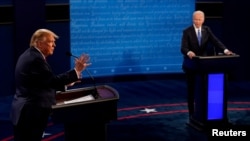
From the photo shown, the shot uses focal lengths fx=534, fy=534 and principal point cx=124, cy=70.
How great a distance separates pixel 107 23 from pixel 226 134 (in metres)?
5.94

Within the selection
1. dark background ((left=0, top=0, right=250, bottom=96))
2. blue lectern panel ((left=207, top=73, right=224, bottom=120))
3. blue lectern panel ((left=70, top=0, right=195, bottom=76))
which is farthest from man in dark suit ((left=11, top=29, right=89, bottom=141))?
blue lectern panel ((left=70, top=0, right=195, bottom=76))

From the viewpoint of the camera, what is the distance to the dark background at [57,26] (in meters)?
8.75

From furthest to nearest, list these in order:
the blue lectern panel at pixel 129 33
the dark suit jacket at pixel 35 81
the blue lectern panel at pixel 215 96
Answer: the blue lectern panel at pixel 129 33 < the blue lectern panel at pixel 215 96 < the dark suit jacket at pixel 35 81

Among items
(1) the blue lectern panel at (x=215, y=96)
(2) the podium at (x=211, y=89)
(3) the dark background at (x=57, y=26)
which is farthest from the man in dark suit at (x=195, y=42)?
(3) the dark background at (x=57, y=26)

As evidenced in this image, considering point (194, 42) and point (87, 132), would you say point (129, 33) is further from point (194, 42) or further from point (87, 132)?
point (87, 132)

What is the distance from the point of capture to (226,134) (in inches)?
149

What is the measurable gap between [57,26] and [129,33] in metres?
1.34

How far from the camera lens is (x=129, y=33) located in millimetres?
9672

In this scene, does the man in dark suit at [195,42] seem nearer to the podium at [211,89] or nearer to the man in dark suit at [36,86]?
the podium at [211,89]

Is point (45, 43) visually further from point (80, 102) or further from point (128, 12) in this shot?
point (128, 12)

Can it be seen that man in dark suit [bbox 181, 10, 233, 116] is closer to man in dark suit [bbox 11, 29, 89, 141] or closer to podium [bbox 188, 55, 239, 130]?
podium [bbox 188, 55, 239, 130]

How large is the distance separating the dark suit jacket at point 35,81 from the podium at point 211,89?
96.7 inches

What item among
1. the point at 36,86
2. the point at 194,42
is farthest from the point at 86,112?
the point at 194,42

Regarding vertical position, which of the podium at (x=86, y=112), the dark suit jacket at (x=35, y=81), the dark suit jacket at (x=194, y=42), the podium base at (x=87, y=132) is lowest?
the podium base at (x=87, y=132)
